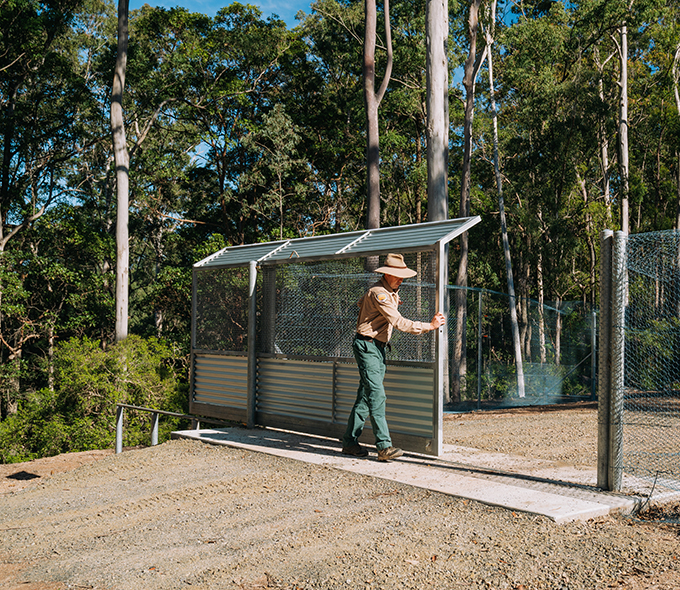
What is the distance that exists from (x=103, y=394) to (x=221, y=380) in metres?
8.13

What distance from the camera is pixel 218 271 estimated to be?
10.4 m

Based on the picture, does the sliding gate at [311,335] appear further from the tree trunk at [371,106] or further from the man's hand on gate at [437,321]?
the tree trunk at [371,106]

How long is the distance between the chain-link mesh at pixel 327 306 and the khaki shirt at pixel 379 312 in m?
0.60

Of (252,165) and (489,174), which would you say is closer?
(252,165)

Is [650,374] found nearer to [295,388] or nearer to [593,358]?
[593,358]

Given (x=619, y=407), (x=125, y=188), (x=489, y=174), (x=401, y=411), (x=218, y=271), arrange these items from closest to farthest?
(x=619, y=407) → (x=401, y=411) → (x=218, y=271) → (x=125, y=188) → (x=489, y=174)

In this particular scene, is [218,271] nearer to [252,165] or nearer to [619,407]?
[619,407]

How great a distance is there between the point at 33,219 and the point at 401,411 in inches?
943

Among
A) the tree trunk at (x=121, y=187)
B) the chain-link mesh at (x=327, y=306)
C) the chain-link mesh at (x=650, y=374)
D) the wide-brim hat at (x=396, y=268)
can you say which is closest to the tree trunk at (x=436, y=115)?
the chain-link mesh at (x=650, y=374)

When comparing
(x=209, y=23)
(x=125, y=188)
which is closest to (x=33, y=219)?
(x=125, y=188)

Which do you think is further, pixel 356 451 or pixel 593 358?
pixel 593 358

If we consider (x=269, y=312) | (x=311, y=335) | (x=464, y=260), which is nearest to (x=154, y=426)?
(x=269, y=312)

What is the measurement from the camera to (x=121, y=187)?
70.7ft

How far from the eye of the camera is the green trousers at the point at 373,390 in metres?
7.02
